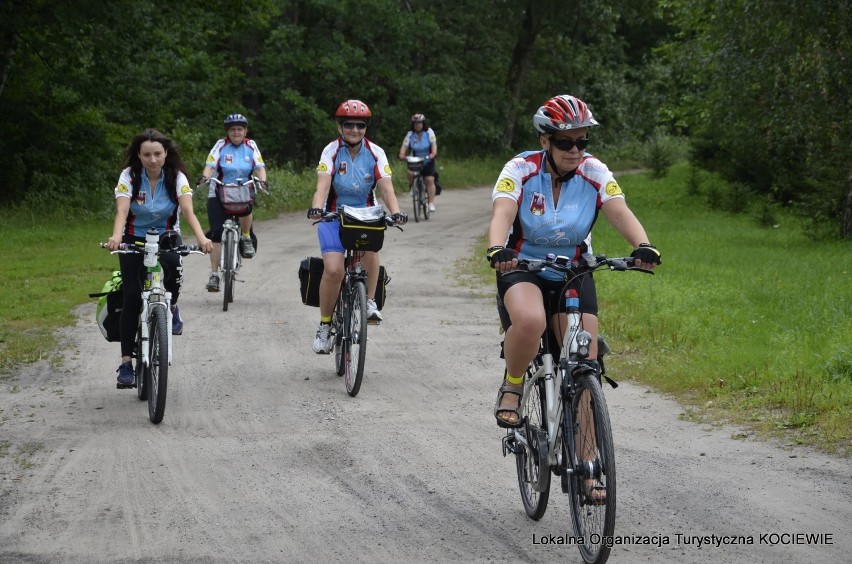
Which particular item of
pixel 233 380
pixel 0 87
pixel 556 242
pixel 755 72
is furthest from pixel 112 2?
pixel 556 242

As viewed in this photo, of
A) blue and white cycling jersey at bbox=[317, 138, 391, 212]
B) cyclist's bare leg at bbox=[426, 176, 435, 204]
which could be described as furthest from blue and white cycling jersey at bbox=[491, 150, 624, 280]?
cyclist's bare leg at bbox=[426, 176, 435, 204]

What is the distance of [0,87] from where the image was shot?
23281 mm

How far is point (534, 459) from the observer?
5.60 metres

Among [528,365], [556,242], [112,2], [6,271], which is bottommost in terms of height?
[6,271]

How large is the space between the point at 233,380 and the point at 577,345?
4772mm

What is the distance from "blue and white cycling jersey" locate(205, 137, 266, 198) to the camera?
13.8 m

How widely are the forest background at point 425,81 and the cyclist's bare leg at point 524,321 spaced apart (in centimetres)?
1451

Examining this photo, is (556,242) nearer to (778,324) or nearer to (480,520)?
(480,520)

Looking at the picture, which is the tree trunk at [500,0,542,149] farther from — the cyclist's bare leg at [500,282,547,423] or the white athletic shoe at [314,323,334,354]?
the cyclist's bare leg at [500,282,547,423]

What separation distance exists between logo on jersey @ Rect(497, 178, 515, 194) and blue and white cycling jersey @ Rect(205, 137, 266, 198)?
860 cm

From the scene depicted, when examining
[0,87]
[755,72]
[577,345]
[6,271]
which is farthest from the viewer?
[0,87]

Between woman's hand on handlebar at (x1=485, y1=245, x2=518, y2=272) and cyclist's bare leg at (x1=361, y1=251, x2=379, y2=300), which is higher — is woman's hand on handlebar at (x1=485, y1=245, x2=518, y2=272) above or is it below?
above

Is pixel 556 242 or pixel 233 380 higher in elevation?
pixel 556 242

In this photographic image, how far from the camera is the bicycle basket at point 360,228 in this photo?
29.5 feet
